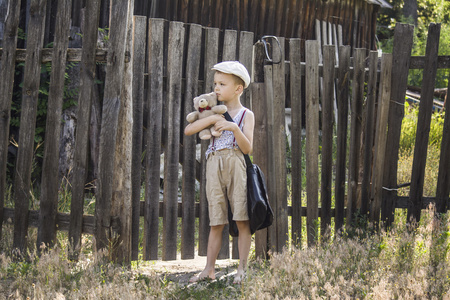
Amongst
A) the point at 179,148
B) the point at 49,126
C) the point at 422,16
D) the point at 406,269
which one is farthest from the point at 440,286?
the point at 422,16

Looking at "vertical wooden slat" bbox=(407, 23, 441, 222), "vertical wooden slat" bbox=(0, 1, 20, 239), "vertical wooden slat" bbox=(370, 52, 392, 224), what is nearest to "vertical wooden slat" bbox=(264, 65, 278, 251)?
"vertical wooden slat" bbox=(370, 52, 392, 224)

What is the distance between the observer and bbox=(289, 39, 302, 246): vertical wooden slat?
16.7 ft

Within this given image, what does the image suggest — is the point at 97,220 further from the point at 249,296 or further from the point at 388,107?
the point at 388,107

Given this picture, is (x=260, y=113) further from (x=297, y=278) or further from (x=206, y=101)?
(x=297, y=278)

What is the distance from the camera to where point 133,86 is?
4.88 m

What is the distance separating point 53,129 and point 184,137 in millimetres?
1141

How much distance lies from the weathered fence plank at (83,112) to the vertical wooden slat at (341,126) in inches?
89.1

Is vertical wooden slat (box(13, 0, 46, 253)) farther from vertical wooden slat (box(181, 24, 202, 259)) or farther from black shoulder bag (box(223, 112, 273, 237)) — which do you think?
black shoulder bag (box(223, 112, 273, 237))

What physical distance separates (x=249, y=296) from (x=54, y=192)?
2.11m

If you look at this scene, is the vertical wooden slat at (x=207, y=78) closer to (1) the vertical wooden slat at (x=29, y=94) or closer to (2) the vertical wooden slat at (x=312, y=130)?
(2) the vertical wooden slat at (x=312, y=130)

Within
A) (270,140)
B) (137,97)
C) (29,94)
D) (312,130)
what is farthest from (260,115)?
(29,94)

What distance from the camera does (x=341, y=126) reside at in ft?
17.4

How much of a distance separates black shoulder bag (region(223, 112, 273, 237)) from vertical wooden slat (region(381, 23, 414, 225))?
64.1 inches

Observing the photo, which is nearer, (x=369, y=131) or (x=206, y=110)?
(x=206, y=110)
